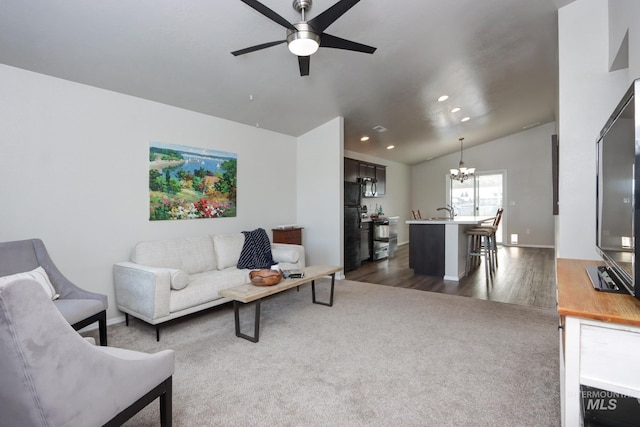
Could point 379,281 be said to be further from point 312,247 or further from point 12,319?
point 12,319

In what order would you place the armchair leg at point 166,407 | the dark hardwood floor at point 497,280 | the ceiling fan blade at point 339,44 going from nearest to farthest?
the armchair leg at point 166,407 → the ceiling fan blade at point 339,44 → the dark hardwood floor at point 497,280

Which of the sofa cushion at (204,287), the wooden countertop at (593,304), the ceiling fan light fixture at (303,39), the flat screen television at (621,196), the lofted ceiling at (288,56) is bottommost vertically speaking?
the sofa cushion at (204,287)

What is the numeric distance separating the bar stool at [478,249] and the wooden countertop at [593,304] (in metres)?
4.01

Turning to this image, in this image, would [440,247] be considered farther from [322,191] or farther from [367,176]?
[367,176]

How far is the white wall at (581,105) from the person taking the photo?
111 inches

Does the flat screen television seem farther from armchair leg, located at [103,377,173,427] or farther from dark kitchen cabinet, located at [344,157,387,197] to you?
dark kitchen cabinet, located at [344,157,387,197]

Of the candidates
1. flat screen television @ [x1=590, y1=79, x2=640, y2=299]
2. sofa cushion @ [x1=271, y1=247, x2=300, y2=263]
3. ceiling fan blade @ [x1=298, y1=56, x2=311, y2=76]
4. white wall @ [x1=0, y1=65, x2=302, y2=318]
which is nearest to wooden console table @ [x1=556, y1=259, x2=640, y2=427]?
flat screen television @ [x1=590, y1=79, x2=640, y2=299]

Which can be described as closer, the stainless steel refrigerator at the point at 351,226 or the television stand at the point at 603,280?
the television stand at the point at 603,280

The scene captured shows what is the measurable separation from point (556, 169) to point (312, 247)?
3.56m

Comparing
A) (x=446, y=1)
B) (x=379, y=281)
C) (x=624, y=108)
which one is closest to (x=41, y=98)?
(x=446, y=1)

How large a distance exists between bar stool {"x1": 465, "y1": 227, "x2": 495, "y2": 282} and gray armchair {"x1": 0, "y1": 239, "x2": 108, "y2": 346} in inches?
199

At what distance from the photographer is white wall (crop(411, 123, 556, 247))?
26.8 feet

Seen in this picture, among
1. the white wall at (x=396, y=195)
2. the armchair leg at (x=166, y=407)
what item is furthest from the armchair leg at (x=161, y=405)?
the white wall at (x=396, y=195)

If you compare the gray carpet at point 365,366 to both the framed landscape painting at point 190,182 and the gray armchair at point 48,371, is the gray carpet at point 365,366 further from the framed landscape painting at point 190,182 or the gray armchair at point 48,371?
the framed landscape painting at point 190,182
